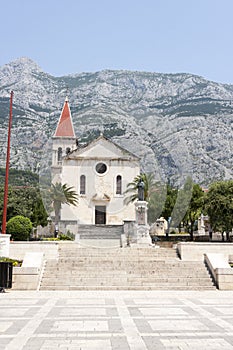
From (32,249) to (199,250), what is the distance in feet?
29.0

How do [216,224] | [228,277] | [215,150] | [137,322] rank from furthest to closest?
[215,150], [216,224], [228,277], [137,322]

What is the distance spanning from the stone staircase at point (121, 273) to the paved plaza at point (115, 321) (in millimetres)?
2126

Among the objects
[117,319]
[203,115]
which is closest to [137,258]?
[117,319]

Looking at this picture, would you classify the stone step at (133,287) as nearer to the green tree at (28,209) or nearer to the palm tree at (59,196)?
the palm tree at (59,196)

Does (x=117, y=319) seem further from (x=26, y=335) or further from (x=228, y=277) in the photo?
(x=228, y=277)

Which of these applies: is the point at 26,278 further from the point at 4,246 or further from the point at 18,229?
the point at 18,229

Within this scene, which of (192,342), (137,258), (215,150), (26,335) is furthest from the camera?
(215,150)

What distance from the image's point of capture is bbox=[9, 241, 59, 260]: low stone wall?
20500mm

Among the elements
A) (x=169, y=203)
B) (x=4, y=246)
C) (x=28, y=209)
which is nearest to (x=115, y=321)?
(x=4, y=246)

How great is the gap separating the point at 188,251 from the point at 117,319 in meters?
12.5

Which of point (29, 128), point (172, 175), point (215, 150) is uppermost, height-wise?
point (29, 128)

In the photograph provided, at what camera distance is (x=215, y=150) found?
98.6 metres

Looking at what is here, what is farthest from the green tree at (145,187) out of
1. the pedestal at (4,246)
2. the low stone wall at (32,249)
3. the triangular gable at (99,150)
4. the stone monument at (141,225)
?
the pedestal at (4,246)

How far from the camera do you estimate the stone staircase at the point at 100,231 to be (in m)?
31.4
